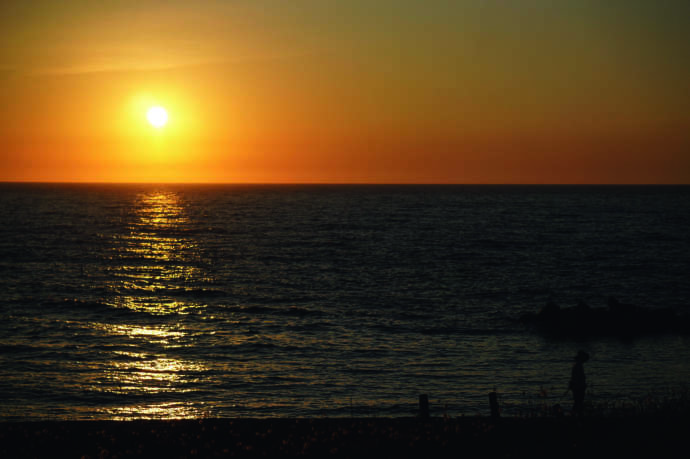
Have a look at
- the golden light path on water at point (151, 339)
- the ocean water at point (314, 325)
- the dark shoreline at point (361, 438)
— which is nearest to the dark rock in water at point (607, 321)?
the ocean water at point (314, 325)

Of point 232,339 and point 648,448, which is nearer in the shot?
point 648,448

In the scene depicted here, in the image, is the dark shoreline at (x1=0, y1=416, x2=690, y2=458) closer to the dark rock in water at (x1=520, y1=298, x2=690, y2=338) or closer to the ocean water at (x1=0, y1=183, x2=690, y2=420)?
the ocean water at (x1=0, y1=183, x2=690, y2=420)

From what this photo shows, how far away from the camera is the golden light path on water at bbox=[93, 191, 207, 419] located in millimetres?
23203

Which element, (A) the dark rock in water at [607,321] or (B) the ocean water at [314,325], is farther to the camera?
(A) the dark rock in water at [607,321]

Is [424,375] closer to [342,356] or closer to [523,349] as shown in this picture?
[342,356]

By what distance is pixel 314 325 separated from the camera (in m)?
36.3

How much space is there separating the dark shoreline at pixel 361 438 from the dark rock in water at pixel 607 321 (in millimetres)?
19869

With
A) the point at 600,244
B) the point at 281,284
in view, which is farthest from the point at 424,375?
the point at 600,244

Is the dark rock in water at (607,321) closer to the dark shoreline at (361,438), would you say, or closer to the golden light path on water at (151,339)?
the dark shoreline at (361,438)

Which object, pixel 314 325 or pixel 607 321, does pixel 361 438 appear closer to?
pixel 314 325

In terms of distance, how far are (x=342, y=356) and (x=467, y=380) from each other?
252 inches

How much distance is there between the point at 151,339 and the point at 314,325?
9044 millimetres

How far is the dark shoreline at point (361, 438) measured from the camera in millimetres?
14141

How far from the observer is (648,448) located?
46.6 ft
